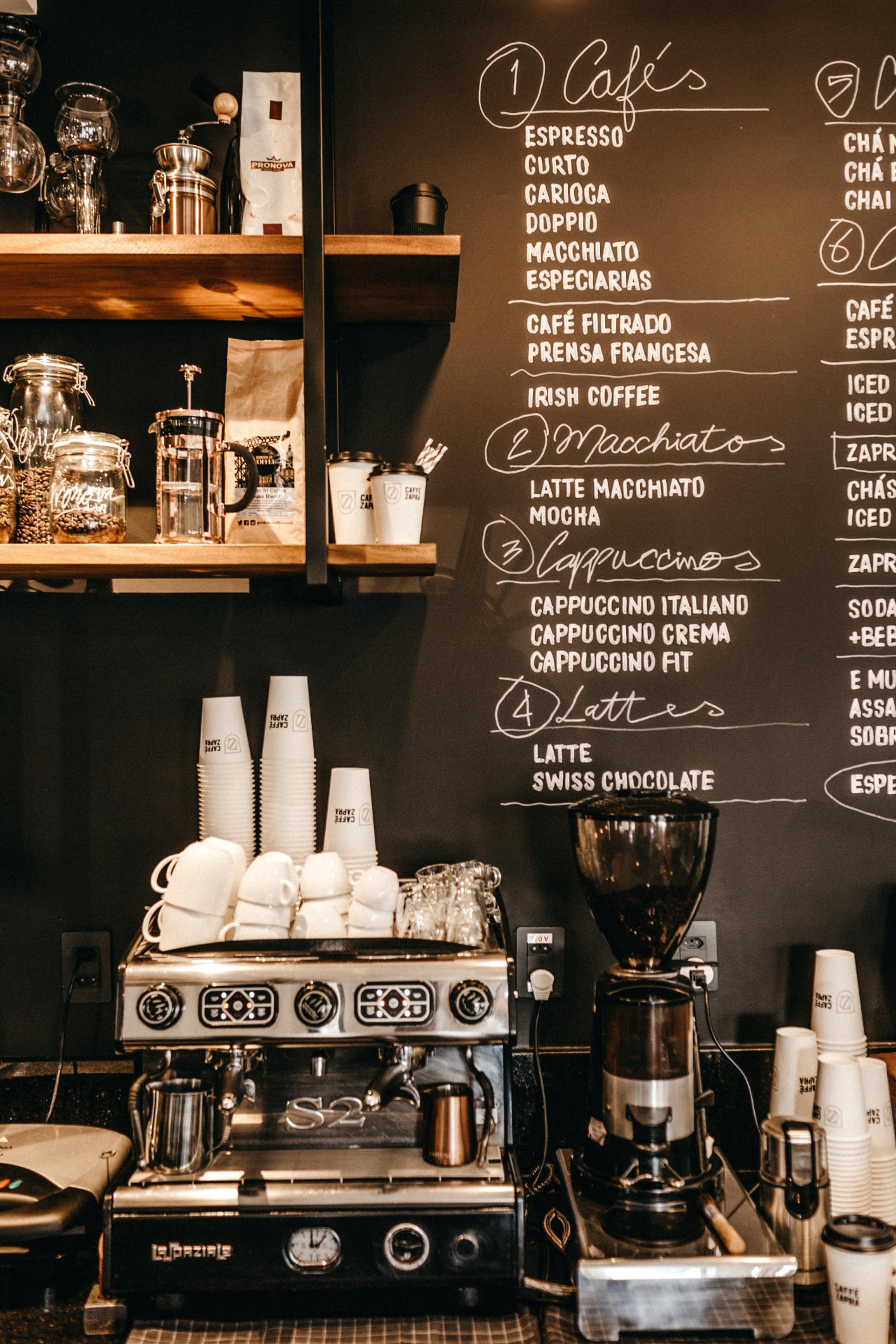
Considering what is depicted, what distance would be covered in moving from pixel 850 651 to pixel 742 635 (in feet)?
0.62

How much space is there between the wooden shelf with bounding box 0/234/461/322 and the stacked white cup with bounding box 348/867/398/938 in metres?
0.89

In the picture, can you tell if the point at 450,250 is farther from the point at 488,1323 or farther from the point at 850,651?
the point at 488,1323

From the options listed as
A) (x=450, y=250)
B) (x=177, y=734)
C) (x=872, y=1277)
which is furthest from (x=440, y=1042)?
(x=450, y=250)

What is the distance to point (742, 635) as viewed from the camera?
169cm

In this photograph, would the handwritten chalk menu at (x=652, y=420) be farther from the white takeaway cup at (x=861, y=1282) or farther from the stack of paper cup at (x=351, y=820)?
the white takeaway cup at (x=861, y=1282)

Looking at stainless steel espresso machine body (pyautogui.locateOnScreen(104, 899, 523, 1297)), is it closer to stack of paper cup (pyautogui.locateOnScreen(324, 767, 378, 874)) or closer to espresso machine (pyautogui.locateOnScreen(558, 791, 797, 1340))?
espresso machine (pyautogui.locateOnScreen(558, 791, 797, 1340))

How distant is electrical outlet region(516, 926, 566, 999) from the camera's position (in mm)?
1660

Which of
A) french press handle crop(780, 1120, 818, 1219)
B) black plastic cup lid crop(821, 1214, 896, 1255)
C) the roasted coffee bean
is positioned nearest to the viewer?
black plastic cup lid crop(821, 1214, 896, 1255)

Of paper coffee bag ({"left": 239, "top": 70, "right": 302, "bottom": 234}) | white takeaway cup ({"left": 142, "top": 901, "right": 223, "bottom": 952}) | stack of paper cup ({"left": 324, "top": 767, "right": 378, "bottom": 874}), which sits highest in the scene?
paper coffee bag ({"left": 239, "top": 70, "right": 302, "bottom": 234})

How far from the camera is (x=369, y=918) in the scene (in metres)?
1.31

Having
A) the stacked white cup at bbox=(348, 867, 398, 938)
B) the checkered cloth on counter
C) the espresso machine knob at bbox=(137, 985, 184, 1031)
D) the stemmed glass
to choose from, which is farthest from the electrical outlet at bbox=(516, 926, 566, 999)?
the stemmed glass

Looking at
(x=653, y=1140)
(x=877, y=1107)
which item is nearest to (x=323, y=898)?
(x=653, y=1140)

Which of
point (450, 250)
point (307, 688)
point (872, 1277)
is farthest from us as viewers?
point (307, 688)

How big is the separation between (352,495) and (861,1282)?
120 centimetres
